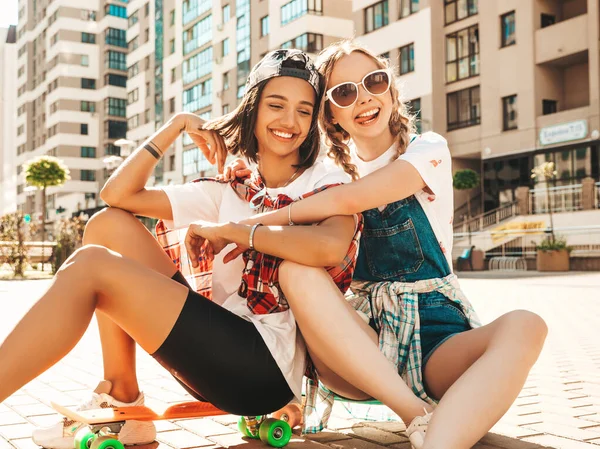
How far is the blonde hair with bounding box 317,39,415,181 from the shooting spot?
3.05m

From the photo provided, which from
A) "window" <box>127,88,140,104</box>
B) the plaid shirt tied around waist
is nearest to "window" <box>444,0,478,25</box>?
the plaid shirt tied around waist

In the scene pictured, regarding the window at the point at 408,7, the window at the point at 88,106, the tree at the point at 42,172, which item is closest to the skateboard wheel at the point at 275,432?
the window at the point at 408,7

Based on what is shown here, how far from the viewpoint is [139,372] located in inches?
204

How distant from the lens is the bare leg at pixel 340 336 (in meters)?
2.39

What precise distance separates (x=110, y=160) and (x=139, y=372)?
1790 cm

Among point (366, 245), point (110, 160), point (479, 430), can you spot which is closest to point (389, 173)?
point (366, 245)

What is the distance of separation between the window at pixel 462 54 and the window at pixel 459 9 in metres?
0.67

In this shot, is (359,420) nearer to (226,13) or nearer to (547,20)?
(547,20)

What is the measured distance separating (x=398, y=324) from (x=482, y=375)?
0.51 metres

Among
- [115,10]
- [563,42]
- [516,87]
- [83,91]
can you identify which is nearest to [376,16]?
[516,87]

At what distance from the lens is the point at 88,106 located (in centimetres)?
7088

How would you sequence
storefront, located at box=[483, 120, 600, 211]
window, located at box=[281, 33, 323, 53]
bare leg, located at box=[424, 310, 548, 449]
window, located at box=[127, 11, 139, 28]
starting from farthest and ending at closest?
window, located at box=[127, 11, 139, 28], window, located at box=[281, 33, 323, 53], storefront, located at box=[483, 120, 600, 211], bare leg, located at box=[424, 310, 548, 449]

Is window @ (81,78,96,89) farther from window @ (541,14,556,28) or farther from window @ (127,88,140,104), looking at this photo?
window @ (541,14,556,28)

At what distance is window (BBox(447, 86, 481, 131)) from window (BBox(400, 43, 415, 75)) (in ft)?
8.02
